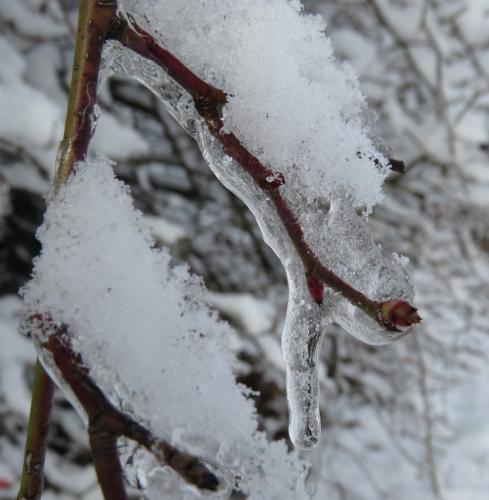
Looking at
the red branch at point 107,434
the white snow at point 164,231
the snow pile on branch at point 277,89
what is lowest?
the red branch at point 107,434

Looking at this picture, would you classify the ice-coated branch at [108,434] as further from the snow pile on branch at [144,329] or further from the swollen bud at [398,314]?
the swollen bud at [398,314]

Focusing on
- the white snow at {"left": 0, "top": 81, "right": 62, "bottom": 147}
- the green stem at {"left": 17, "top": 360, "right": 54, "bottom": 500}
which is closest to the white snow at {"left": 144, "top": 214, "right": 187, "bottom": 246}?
the white snow at {"left": 0, "top": 81, "right": 62, "bottom": 147}

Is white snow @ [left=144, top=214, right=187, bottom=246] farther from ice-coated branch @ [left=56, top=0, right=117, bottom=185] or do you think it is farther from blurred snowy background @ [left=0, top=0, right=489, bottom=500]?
ice-coated branch @ [left=56, top=0, right=117, bottom=185]

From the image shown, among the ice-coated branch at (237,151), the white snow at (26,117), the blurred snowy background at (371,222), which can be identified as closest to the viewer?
the ice-coated branch at (237,151)

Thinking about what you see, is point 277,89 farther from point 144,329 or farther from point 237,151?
point 144,329

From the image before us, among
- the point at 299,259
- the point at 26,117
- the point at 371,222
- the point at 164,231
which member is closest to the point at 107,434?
the point at 299,259

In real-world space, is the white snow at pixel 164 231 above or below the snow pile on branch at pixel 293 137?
above

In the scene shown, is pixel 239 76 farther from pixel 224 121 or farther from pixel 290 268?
pixel 290 268

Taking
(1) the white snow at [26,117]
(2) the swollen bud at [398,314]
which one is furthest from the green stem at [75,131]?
(1) the white snow at [26,117]

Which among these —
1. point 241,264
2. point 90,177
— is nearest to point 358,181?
point 90,177
